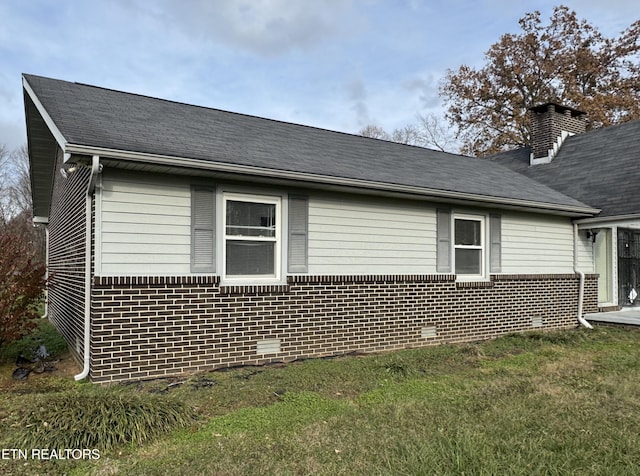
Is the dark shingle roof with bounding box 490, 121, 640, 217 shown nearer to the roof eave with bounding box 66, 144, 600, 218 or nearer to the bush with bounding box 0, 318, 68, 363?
the roof eave with bounding box 66, 144, 600, 218

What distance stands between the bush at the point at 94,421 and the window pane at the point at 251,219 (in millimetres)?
2761

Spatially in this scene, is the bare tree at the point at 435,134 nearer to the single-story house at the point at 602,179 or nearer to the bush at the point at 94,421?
the single-story house at the point at 602,179

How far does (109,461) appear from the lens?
11.5 ft

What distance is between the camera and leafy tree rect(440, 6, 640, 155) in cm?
2341

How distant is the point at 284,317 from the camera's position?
22.4ft

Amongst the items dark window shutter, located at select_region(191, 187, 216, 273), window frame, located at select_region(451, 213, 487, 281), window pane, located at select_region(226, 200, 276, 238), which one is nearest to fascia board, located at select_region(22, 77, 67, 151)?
dark window shutter, located at select_region(191, 187, 216, 273)

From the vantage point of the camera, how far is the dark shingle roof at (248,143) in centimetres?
615

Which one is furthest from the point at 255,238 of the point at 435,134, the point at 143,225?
the point at 435,134

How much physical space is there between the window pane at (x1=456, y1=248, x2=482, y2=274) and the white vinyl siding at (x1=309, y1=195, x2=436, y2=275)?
707mm

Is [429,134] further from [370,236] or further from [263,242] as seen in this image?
[263,242]

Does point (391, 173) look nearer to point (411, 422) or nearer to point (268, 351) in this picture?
point (268, 351)

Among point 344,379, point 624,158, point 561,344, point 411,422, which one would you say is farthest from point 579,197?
point 411,422

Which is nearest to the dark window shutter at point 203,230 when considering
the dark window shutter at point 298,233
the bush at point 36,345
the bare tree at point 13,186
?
the dark window shutter at point 298,233

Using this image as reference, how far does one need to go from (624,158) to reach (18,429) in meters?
13.3
